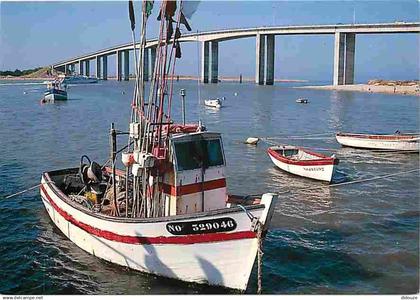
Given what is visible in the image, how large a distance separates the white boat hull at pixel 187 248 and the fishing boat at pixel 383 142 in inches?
783

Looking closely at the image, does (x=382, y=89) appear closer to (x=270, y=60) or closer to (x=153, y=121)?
(x=270, y=60)

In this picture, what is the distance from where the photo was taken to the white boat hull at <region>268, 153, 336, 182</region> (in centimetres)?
1964

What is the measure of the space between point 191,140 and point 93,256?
3.65 meters

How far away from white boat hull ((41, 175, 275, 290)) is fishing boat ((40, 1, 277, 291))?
2 cm

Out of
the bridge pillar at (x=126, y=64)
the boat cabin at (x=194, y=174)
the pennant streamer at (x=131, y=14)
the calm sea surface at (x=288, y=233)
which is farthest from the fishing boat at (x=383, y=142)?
the bridge pillar at (x=126, y=64)

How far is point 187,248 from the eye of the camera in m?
9.45

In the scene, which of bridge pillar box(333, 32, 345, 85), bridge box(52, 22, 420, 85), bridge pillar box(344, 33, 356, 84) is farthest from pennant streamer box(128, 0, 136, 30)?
bridge pillar box(344, 33, 356, 84)

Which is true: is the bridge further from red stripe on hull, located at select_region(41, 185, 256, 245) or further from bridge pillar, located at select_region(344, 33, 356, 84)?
red stripe on hull, located at select_region(41, 185, 256, 245)

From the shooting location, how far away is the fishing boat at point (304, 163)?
19.7m

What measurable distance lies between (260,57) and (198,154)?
102 metres

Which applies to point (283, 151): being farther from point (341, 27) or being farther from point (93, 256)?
point (341, 27)

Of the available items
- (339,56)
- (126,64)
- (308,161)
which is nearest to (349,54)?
(339,56)

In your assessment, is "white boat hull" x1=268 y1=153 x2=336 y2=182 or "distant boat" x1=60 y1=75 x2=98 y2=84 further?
"distant boat" x1=60 y1=75 x2=98 y2=84

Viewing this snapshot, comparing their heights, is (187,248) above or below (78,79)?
below
